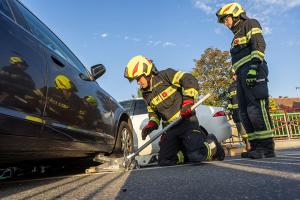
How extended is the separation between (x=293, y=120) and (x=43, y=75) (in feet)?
44.0

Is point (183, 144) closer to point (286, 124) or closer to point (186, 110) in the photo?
point (186, 110)

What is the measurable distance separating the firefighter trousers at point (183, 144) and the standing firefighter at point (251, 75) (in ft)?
1.97

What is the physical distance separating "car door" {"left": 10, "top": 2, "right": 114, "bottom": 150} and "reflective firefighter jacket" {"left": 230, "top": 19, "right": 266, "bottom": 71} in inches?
75.3

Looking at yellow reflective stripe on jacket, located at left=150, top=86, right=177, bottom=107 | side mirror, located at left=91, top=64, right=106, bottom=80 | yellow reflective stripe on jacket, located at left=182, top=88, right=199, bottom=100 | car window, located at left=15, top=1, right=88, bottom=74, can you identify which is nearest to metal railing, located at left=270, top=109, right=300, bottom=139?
yellow reflective stripe on jacket, located at left=150, top=86, right=177, bottom=107

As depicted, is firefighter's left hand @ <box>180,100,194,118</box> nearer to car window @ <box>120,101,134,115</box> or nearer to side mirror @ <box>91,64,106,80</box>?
side mirror @ <box>91,64,106,80</box>

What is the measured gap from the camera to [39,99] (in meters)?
2.11

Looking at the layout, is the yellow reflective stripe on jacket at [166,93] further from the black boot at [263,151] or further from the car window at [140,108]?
the car window at [140,108]

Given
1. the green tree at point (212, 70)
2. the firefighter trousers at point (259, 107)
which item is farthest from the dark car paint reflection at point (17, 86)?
the green tree at point (212, 70)

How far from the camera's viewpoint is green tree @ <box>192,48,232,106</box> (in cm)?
2731

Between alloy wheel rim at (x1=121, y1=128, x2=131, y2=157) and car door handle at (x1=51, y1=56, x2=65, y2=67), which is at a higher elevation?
car door handle at (x1=51, y1=56, x2=65, y2=67)

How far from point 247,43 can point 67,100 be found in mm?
2546

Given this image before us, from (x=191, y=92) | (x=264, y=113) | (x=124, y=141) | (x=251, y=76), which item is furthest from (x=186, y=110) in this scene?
(x=124, y=141)

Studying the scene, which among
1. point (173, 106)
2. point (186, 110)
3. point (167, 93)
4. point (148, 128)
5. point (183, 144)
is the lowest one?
point (183, 144)

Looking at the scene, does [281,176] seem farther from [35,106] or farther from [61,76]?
[61,76]
